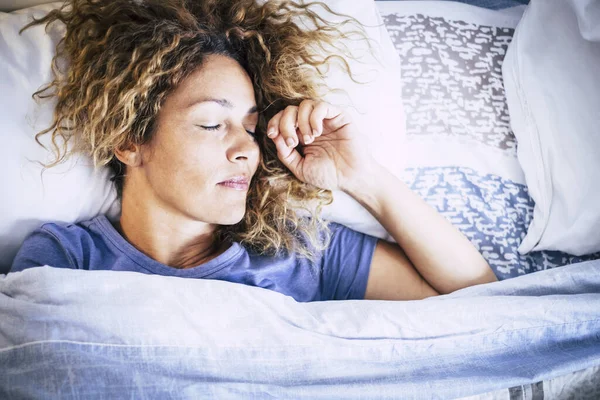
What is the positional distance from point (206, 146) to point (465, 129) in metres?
0.67

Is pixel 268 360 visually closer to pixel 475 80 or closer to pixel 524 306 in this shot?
pixel 524 306

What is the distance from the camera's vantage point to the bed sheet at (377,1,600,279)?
129 cm

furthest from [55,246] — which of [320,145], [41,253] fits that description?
[320,145]

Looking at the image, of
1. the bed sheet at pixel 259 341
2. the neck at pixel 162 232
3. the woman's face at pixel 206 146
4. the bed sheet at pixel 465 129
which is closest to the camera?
the bed sheet at pixel 259 341

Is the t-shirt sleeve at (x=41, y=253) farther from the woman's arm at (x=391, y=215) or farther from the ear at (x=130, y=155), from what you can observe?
the woman's arm at (x=391, y=215)

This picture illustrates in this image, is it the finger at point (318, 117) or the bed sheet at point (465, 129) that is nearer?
the finger at point (318, 117)

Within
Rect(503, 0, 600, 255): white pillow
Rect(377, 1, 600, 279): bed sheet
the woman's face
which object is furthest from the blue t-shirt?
Rect(503, 0, 600, 255): white pillow

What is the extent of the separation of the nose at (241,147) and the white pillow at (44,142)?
0.25 metres

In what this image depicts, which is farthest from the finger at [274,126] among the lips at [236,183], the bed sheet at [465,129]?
the bed sheet at [465,129]

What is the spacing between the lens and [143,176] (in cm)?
117

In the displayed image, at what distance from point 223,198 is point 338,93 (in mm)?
382

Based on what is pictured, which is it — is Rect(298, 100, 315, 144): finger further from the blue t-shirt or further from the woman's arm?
the blue t-shirt

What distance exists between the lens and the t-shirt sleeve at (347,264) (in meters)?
1.22

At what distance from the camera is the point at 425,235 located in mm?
1191
